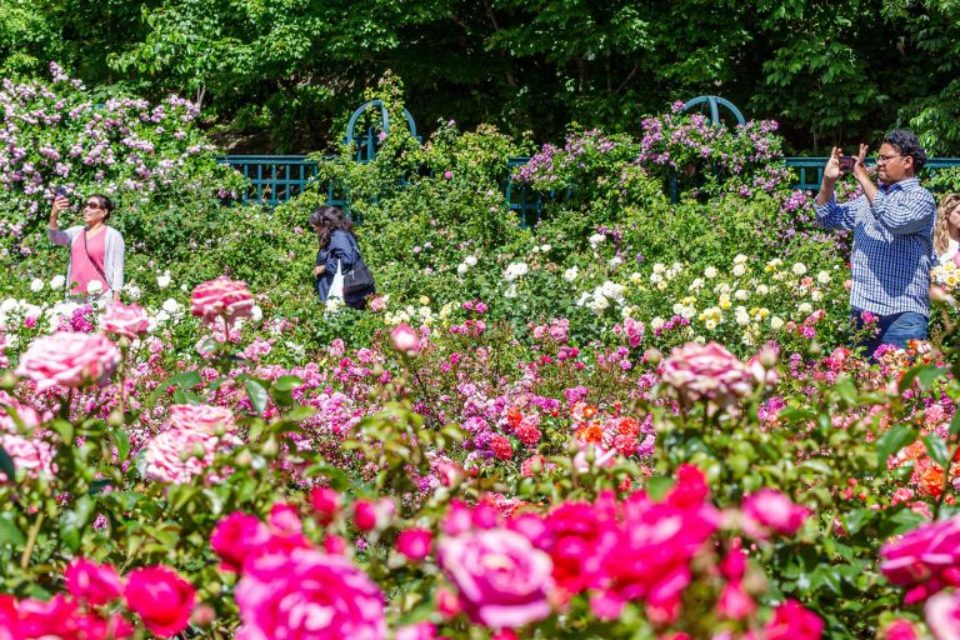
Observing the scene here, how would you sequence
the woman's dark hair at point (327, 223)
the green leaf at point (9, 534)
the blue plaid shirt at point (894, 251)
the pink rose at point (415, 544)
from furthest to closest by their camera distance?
the woman's dark hair at point (327, 223) → the blue plaid shirt at point (894, 251) → the green leaf at point (9, 534) → the pink rose at point (415, 544)

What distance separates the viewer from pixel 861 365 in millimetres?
3816

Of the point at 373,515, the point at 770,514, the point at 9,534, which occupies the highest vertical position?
the point at 770,514

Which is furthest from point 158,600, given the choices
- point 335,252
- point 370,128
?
point 370,128

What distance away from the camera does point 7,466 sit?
4.99 feet

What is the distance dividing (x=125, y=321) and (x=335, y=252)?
4.36m

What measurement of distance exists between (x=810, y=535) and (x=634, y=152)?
319 inches

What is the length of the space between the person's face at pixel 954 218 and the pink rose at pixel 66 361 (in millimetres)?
4947

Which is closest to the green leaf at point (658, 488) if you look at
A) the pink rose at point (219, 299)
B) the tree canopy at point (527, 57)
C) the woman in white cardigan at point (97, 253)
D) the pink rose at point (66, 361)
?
the pink rose at point (66, 361)

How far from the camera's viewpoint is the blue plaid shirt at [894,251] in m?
4.63

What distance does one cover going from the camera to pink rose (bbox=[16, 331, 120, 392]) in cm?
159

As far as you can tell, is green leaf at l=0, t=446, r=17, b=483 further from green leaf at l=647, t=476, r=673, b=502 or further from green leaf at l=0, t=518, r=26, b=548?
green leaf at l=647, t=476, r=673, b=502

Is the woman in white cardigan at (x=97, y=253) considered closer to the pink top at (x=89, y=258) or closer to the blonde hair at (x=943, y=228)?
the pink top at (x=89, y=258)

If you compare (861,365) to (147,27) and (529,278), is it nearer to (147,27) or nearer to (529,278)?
(529,278)

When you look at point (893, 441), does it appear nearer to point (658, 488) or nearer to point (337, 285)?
point (658, 488)
